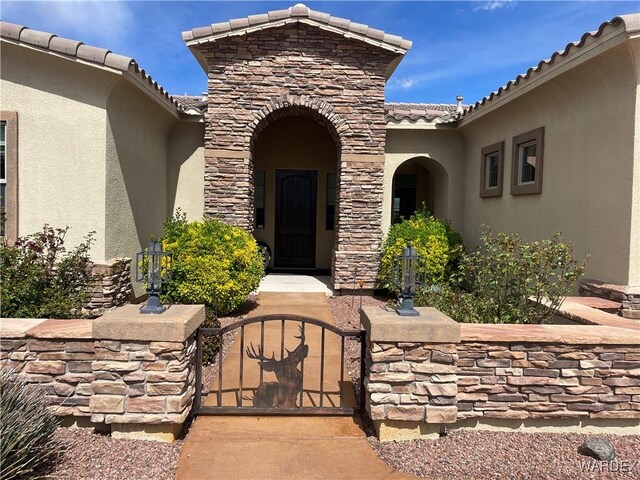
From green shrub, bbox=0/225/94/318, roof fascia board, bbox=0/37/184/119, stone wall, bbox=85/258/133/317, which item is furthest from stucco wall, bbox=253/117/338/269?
green shrub, bbox=0/225/94/318

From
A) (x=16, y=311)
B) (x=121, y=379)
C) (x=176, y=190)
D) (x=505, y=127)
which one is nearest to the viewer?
(x=121, y=379)

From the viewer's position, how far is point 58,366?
3348 mm

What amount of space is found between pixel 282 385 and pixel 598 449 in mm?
2594

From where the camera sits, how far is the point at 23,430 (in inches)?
104

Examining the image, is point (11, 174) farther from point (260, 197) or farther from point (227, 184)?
point (260, 197)

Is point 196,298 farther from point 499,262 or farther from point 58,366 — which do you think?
point 499,262

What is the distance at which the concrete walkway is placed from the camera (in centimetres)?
295

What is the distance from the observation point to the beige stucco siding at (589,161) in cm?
511

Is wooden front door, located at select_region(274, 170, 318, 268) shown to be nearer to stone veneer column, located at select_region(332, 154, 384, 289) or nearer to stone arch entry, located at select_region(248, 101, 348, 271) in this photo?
stone arch entry, located at select_region(248, 101, 348, 271)

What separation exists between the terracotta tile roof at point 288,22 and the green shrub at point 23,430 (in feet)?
23.1

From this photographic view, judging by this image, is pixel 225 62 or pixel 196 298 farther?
pixel 225 62

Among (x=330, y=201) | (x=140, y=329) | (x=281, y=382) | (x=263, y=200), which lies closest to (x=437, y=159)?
(x=330, y=201)

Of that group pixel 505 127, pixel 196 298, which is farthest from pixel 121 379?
pixel 505 127

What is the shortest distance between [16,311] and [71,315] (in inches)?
20.9
